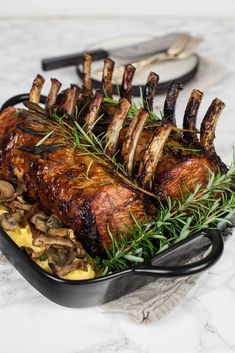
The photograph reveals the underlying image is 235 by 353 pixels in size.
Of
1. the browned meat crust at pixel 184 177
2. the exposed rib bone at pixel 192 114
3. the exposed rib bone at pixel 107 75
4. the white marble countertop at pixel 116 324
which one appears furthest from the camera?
the exposed rib bone at pixel 107 75

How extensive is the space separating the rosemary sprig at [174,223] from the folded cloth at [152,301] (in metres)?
0.10

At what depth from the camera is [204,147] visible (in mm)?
2074

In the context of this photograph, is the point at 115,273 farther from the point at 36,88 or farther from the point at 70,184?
the point at 36,88

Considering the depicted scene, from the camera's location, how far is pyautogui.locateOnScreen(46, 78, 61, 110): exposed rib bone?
2301 millimetres

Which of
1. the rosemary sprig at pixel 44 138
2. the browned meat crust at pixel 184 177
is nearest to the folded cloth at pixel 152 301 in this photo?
the browned meat crust at pixel 184 177

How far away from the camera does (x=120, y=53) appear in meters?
3.44

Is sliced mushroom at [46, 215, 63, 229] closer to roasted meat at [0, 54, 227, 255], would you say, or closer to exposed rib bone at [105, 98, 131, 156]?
roasted meat at [0, 54, 227, 255]

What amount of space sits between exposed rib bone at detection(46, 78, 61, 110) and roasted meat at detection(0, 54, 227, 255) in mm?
63

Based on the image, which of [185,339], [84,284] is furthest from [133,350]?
[84,284]

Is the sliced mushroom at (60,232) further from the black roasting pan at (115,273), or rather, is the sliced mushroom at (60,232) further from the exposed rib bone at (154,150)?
the exposed rib bone at (154,150)

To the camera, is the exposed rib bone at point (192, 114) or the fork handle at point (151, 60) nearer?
the exposed rib bone at point (192, 114)

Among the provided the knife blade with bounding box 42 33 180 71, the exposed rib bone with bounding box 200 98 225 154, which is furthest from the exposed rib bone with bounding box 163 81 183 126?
the knife blade with bounding box 42 33 180 71

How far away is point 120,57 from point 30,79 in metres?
0.49

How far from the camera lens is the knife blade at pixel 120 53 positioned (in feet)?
11.2
